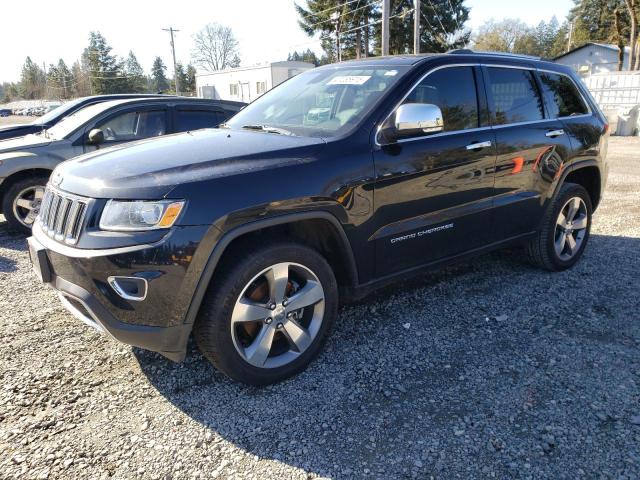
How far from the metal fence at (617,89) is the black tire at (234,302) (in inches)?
924

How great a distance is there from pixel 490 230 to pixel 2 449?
3.46 metres

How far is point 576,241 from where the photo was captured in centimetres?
474

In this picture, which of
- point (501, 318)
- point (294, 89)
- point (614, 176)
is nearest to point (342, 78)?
point (294, 89)

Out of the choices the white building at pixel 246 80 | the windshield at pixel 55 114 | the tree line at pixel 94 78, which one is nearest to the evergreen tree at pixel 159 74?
the tree line at pixel 94 78

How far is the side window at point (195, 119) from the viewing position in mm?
7090

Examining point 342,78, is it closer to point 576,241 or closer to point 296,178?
point 296,178

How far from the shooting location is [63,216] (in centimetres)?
261

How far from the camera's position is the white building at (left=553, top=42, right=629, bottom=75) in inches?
1786

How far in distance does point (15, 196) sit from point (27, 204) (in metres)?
0.16

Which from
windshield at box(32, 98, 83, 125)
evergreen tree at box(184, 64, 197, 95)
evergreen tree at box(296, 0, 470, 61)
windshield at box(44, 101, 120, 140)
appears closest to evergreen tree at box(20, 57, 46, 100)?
evergreen tree at box(184, 64, 197, 95)

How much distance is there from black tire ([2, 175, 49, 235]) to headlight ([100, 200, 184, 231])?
4698mm

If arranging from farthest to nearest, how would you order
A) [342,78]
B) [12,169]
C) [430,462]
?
[12,169]
[342,78]
[430,462]

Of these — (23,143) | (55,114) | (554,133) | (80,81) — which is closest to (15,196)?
(23,143)

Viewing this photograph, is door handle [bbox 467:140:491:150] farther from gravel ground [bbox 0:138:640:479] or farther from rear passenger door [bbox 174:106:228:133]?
rear passenger door [bbox 174:106:228:133]
